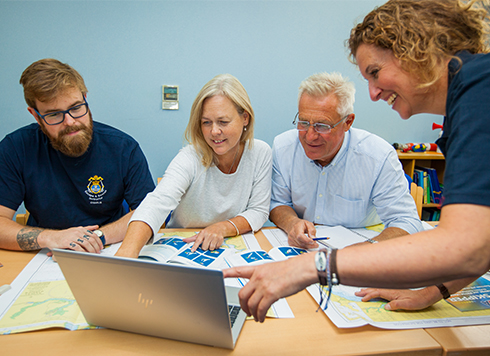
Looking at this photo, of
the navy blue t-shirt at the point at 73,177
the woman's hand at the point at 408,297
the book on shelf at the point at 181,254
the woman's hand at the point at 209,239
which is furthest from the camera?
the navy blue t-shirt at the point at 73,177

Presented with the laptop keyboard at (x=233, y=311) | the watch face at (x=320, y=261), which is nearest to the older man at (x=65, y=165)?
the laptop keyboard at (x=233, y=311)

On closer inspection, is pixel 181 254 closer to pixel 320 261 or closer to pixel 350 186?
pixel 320 261

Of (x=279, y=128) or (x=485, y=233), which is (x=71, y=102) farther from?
(x=279, y=128)

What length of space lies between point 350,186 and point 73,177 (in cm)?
140

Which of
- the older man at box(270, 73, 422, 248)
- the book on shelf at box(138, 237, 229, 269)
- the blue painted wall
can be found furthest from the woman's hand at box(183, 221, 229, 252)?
the blue painted wall

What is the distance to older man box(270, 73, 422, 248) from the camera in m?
1.54

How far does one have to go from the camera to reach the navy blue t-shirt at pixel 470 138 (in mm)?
597

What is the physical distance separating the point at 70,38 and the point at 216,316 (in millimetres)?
2846

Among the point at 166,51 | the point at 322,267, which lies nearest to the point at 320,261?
the point at 322,267

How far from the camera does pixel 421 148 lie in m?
3.22

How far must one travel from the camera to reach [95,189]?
1.61 meters

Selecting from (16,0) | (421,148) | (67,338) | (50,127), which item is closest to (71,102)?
(50,127)

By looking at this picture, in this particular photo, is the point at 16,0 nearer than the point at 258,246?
No

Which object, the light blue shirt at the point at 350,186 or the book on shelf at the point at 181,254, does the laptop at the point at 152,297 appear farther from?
the light blue shirt at the point at 350,186
